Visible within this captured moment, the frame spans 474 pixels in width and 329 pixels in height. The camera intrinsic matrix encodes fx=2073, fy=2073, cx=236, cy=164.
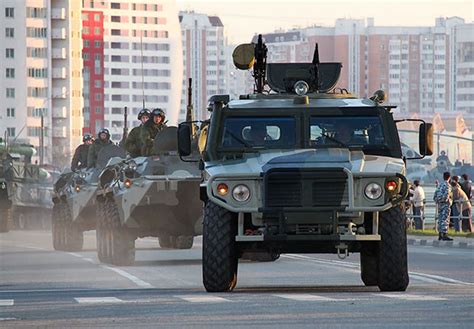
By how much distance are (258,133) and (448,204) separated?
2402 centimetres

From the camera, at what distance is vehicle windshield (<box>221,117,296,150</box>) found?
22.0m

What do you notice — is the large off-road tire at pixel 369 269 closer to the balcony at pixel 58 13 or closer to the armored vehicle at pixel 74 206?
the armored vehicle at pixel 74 206

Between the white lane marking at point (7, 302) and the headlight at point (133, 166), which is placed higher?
the headlight at point (133, 166)

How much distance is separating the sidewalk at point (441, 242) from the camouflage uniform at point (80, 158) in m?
8.34

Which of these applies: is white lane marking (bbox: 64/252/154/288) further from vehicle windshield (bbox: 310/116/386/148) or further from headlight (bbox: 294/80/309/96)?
vehicle windshield (bbox: 310/116/386/148)

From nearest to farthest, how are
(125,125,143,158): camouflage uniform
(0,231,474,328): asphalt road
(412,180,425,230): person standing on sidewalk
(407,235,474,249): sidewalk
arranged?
(0,231,474,328): asphalt road
(125,125,143,158): camouflage uniform
(407,235,474,249): sidewalk
(412,180,425,230): person standing on sidewalk

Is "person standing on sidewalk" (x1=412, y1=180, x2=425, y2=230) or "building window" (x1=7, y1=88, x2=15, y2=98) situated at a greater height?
"building window" (x1=7, y1=88, x2=15, y2=98)

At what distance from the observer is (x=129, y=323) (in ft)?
53.2

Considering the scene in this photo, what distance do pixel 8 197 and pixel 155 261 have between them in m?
31.2

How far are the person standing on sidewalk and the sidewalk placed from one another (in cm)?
411

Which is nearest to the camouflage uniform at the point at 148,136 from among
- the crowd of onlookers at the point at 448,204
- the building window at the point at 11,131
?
the crowd of onlookers at the point at 448,204

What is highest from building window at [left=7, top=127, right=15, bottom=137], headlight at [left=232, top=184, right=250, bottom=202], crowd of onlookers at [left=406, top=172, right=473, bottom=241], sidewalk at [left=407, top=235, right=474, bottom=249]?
headlight at [left=232, top=184, right=250, bottom=202]

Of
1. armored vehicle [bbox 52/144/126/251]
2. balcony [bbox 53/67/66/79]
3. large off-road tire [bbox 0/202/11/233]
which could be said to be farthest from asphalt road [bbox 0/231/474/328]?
balcony [bbox 53/67/66/79]

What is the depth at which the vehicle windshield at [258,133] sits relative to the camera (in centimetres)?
2202
